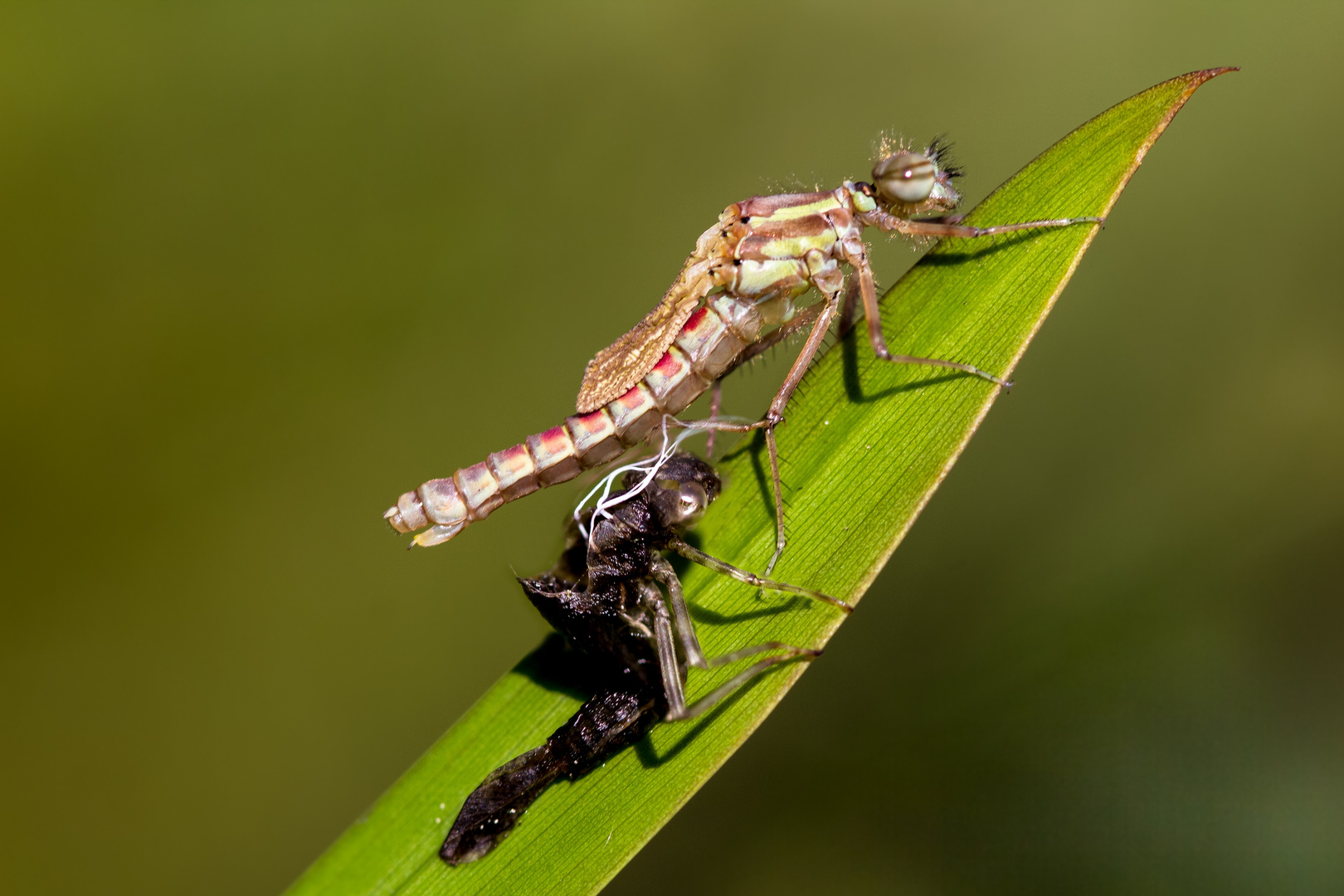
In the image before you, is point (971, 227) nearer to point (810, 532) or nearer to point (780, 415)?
point (780, 415)

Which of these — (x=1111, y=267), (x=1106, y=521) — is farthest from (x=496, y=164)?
(x=1106, y=521)

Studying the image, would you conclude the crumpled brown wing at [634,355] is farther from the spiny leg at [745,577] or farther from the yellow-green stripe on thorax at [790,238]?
the spiny leg at [745,577]

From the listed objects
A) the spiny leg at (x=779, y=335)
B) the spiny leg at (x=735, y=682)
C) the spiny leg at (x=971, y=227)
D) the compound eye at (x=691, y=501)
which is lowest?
the spiny leg at (x=735, y=682)

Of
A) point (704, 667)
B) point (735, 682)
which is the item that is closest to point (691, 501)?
point (704, 667)

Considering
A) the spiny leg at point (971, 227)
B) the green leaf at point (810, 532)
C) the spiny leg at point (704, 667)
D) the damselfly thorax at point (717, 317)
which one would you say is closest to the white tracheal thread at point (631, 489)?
the damselfly thorax at point (717, 317)

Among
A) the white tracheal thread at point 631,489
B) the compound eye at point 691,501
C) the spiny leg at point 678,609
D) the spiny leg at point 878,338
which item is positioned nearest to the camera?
the spiny leg at point 878,338

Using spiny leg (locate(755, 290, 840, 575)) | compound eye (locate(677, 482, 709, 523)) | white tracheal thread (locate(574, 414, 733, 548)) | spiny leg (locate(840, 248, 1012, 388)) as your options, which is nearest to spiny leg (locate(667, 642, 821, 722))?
spiny leg (locate(755, 290, 840, 575))
